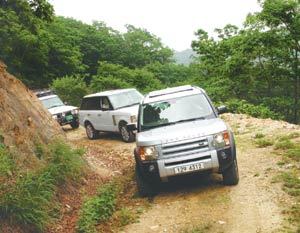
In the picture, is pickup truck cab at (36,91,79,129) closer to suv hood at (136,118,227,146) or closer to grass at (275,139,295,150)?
grass at (275,139,295,150)

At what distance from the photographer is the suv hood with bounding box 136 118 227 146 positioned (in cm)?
830

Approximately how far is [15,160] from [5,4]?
600 inches

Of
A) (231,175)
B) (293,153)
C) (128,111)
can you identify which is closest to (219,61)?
(128,111)

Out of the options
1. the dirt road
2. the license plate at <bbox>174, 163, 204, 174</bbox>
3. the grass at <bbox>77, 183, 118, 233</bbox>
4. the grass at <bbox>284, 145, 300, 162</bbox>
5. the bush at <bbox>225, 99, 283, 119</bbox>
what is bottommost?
the bush at <bbox>225, 99, 283, 119</bbox>

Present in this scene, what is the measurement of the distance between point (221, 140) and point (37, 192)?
320 cm

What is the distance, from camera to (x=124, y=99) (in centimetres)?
1669

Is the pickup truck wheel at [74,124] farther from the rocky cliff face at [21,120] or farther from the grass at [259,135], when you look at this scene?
the grass at [259,135]

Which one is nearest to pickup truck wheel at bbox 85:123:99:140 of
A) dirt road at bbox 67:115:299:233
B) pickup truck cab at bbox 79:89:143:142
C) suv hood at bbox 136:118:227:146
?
pickup truck cab at bbox 79:89:143:142

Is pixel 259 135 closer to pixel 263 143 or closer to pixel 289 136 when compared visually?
pixel 289 136

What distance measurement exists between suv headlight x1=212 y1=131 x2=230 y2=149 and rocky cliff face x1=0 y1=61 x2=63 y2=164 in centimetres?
350

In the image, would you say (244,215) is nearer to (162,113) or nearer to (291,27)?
(162,113)

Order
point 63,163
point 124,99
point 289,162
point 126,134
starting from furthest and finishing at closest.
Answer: point 124,99
point 126,134
point 289,162
point 63,163

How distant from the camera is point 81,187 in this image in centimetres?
938

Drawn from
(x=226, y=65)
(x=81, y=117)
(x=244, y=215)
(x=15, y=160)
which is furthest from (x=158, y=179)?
(x=226, y=65)
